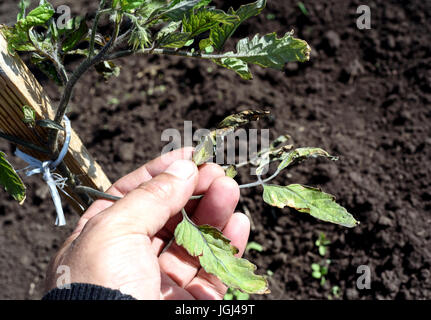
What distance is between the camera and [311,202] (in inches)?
49.7

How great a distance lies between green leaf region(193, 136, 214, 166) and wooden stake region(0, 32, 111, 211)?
0.39 m

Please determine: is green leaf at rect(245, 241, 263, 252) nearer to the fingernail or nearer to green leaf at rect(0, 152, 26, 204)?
the fingernail

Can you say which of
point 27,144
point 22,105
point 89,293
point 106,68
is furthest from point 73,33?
point 89,293

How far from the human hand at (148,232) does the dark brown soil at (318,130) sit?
826 mm

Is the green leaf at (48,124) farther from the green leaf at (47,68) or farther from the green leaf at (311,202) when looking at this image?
the green leaf at (311,202)

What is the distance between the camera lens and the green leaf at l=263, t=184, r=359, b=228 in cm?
120

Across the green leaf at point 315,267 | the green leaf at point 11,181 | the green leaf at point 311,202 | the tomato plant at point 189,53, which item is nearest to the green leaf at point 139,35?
the tomato plant at point 189,53

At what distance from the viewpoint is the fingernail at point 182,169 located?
1.34m

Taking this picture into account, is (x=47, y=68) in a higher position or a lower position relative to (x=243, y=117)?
higher

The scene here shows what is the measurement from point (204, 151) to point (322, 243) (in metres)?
1.21

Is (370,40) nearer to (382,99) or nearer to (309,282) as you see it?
(382,99)

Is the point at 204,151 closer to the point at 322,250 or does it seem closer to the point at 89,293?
the point at 89,293
